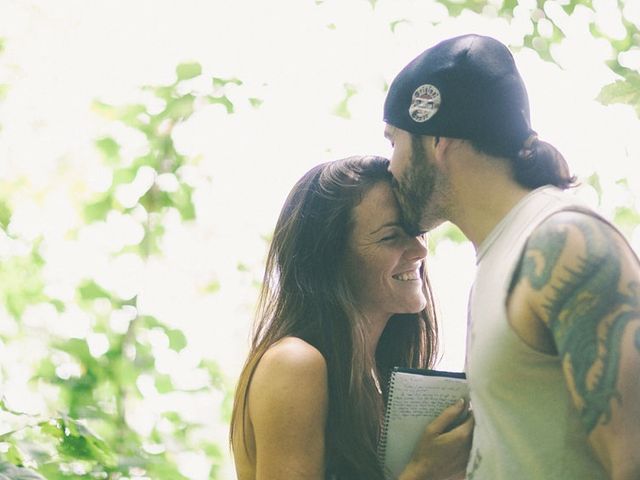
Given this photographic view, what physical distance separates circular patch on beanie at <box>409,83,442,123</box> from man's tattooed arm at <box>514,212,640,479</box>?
1.18ft

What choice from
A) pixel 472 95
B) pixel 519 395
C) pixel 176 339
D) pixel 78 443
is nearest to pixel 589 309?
pixel 519 395

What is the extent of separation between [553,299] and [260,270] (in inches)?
66.8

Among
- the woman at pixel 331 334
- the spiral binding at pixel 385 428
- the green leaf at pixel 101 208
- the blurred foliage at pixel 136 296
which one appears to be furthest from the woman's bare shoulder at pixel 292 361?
the green leaf at pixel 101 208

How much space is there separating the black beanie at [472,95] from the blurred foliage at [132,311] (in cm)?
104

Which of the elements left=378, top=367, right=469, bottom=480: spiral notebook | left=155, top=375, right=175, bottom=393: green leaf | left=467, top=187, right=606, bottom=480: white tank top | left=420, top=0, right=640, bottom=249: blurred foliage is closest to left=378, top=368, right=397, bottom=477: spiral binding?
left=378, top=367, right=469, bottom=480: spiral notebook

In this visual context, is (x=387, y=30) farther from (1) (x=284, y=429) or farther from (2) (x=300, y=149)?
(1) (x=284, y=429)

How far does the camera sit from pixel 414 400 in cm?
153

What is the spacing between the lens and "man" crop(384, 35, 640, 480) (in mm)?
1104

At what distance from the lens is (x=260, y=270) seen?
2766 mm

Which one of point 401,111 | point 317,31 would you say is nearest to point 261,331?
point 401,111

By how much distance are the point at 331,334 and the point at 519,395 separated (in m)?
0.53

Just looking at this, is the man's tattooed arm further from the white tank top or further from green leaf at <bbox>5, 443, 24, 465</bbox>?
green leaf at <bbox>5, 443, 24, 465</bbox>

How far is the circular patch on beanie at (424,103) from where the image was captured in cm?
142

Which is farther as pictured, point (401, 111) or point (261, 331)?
point (261, 331)
